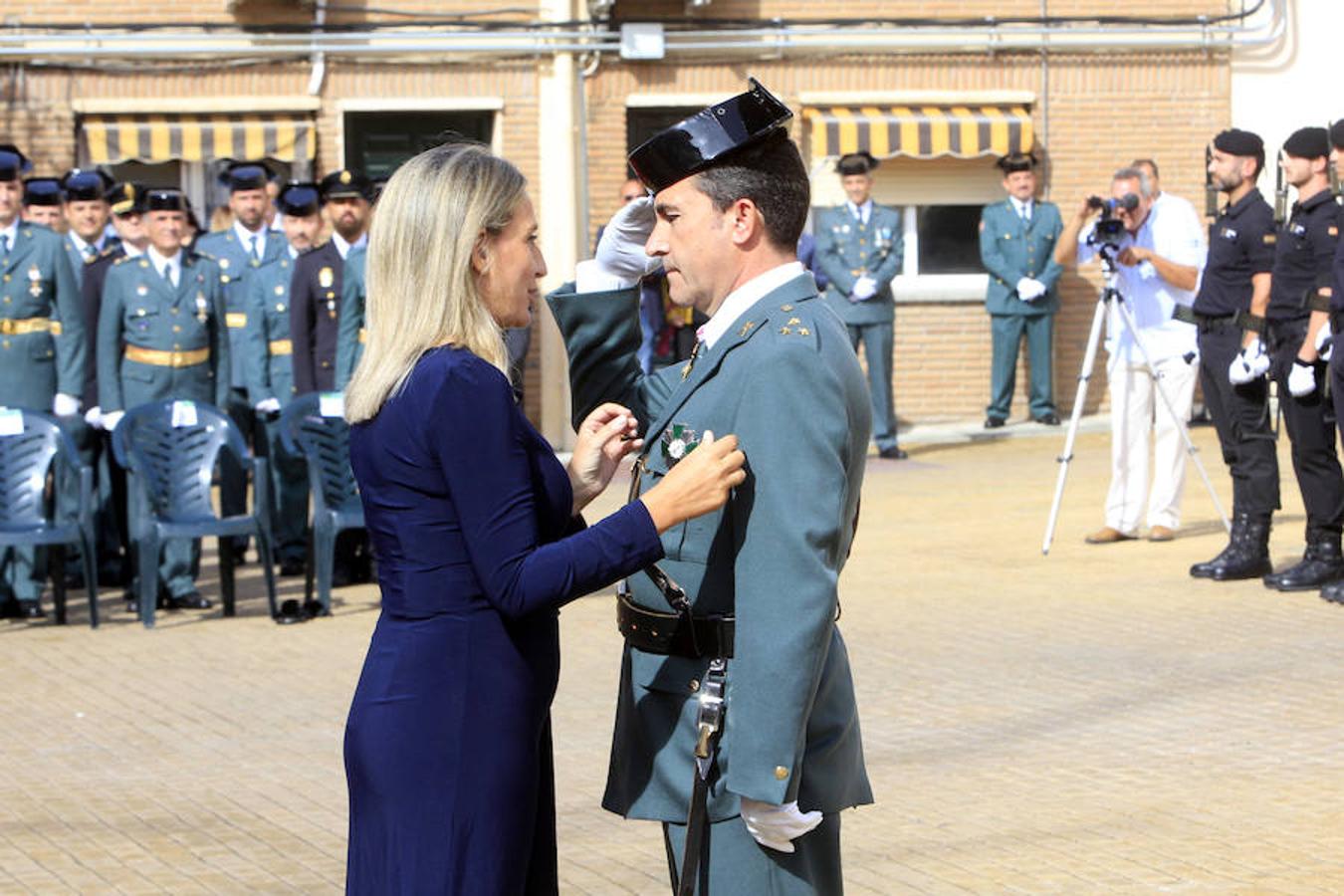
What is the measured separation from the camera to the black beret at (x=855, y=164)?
1848cm

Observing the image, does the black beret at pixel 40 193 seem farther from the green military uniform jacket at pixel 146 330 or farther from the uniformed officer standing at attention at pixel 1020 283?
the uniformed officer standing at attention at pixel 1020 283

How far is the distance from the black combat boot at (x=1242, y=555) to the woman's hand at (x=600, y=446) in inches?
300

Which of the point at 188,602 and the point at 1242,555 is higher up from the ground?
the point at 1242,555

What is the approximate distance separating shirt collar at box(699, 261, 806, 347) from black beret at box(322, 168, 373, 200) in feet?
29.2

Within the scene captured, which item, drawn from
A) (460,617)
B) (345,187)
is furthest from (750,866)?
(345,187)

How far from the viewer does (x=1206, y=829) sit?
638 centimetres

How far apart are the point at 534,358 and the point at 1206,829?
13.2 m

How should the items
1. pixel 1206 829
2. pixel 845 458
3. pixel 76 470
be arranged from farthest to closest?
pixel 76 470 → pixel 1206 829 → pixel 845 458

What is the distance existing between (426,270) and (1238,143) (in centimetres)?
816

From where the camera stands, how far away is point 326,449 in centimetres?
1128

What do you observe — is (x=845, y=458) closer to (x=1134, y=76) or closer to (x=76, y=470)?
(x=76, y=470)

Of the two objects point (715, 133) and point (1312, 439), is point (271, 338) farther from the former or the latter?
point (715, 133)

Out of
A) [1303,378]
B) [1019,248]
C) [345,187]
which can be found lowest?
[1303,378]

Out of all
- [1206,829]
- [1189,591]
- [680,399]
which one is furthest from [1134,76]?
[680,399]
